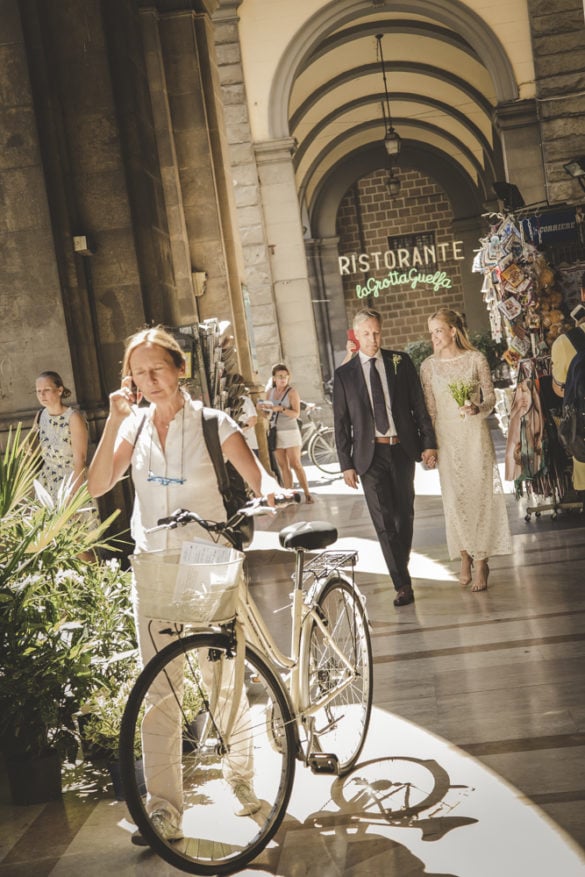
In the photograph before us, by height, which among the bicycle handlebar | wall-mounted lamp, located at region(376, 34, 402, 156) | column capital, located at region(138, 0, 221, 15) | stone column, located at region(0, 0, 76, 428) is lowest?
the bicycle handlebar

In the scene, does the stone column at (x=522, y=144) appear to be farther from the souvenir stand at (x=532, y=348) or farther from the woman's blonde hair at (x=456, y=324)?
the woman's blonde hair at (x=456, y=324)

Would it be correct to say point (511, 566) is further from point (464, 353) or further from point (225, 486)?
point (225, 486)

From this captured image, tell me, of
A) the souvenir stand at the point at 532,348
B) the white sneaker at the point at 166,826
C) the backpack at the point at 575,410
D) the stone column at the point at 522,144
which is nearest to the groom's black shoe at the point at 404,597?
the backpack at the point at 575,410

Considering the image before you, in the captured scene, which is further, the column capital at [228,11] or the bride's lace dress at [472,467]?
the column capital at [228,11]

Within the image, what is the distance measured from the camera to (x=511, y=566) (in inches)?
273

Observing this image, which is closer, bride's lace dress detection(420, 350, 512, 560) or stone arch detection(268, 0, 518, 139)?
bride's lace dress detection(420, 350, 512, 560)

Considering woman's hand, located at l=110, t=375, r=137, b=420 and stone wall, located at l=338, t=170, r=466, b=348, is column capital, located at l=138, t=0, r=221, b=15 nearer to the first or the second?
woman's hand, located at l=110, t=375, r=137, b=420

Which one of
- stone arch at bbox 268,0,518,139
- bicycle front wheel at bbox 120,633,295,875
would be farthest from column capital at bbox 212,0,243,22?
bicycle front wheel at bbox 120,633,295,875

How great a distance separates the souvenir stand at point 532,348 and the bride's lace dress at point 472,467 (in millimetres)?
1799

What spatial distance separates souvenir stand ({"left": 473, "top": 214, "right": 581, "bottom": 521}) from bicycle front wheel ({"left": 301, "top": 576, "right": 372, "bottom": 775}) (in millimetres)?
4485

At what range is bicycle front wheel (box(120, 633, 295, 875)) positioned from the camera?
117 inches

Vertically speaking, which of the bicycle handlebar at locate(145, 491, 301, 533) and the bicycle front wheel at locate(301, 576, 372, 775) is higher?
the bicycle handlebar at locate(145, 491, 301, 533)

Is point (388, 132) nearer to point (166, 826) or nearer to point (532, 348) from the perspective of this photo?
point (532, 348)

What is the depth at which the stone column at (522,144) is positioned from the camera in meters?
16.2
